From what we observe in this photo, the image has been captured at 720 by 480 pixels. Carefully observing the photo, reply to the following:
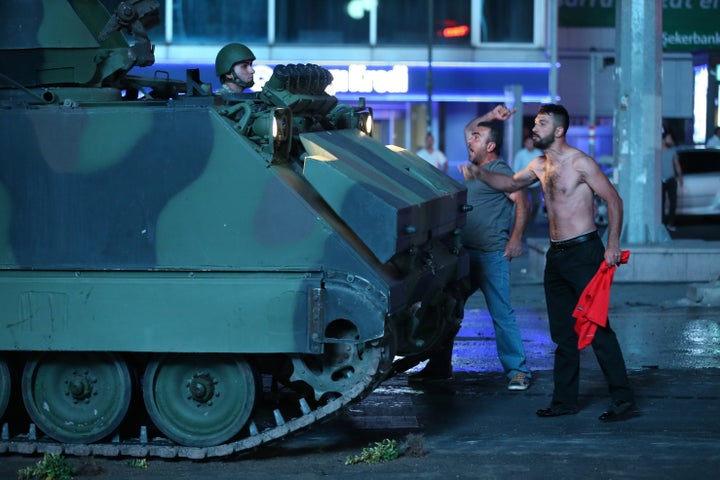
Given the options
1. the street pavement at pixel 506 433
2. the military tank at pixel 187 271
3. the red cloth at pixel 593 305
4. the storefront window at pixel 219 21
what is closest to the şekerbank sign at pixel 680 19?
the storefront window at pixel 219 21

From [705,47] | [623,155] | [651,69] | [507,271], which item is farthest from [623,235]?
[705,47]

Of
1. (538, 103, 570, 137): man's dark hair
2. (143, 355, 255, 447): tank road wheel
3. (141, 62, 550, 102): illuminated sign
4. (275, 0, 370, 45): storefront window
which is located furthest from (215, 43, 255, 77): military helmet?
(275, 0, 370, 45): storefront window

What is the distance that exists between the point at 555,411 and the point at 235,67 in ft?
10.1

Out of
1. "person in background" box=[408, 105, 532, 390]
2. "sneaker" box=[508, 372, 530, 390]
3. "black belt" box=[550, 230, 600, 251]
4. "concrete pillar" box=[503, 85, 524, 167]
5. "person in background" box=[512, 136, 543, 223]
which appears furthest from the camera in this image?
"concrete pillar" box=[503, 85, 524, 167]

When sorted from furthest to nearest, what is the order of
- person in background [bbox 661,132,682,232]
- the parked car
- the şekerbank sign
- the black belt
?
the şekerbank sign
the parked car
person in background [bbox 661,132,682,232]
the black belt

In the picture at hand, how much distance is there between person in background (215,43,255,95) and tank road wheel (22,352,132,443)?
2278 millimetres

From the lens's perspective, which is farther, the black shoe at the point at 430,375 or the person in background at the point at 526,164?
the person in background at the point at 526,164

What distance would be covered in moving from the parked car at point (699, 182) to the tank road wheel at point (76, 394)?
56.9ft

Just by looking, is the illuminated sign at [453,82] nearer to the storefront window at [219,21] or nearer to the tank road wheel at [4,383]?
the storefront window at [219,21]

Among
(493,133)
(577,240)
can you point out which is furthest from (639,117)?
(577,240)

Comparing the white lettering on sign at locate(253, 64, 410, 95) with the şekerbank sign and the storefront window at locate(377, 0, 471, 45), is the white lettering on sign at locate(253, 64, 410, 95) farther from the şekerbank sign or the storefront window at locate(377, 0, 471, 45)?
the şekerbank sign

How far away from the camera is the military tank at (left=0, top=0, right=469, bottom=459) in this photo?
7.21 m

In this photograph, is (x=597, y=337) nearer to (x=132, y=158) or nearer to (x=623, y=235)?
(x=132, y=158)

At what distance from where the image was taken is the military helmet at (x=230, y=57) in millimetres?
9078
